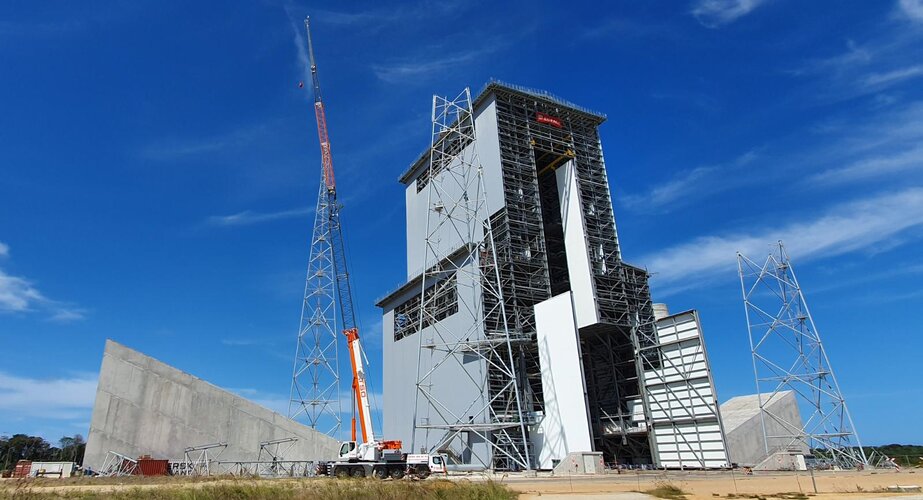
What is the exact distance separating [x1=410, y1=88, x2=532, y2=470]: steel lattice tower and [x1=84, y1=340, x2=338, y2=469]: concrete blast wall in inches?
437

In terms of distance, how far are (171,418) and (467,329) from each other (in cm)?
2580

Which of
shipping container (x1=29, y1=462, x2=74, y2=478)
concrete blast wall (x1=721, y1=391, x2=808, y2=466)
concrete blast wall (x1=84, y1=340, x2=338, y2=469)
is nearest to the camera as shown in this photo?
concrete blast wall (x1=721, y1=391, x2=808, y2=466)

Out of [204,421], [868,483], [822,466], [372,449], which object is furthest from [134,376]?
[822,466]

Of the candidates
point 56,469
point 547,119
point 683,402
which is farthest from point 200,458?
point 547,119

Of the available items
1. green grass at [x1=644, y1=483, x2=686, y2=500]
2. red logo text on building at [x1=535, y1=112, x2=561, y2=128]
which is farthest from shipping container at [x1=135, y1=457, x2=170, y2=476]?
red logo text on building at [x1=535, y1=112, x2=561, y2=128]

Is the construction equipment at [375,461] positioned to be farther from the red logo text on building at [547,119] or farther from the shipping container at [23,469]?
the red logo text on building at [547,119]

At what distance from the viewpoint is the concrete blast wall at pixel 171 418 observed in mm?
45656

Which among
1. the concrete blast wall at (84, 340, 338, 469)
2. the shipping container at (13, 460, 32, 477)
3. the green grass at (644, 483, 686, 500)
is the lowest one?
the green grass at (644, 483, 686, 500)

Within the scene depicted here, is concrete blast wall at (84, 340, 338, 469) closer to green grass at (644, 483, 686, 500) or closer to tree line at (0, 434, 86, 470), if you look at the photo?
green grass at (644, 483, 686, 500)

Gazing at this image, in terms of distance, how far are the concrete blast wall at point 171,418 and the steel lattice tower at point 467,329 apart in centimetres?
1111

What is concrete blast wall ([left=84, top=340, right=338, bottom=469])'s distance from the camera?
4566cm

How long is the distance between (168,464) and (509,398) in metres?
27.6

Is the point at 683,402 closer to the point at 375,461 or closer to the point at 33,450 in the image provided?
the point at 375,461

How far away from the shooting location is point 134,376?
4697 cm
